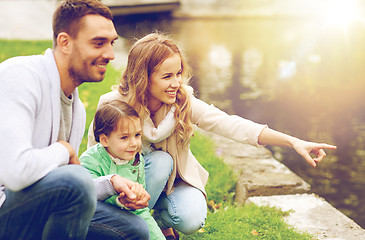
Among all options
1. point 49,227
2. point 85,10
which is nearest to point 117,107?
point 85,10

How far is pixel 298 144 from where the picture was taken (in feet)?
7.85

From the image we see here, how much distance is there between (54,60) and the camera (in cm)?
201

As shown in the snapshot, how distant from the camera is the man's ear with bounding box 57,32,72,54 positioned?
198 cm

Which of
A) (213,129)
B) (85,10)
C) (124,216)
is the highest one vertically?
(85,10)

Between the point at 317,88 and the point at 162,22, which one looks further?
the point at 162,22

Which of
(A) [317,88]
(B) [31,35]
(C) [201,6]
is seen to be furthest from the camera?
(C) [201,6]

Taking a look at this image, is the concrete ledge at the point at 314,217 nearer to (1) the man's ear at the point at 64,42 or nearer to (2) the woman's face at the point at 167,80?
(2) the woman's face at the point at 167,80

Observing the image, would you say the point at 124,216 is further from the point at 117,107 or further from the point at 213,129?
the point at 213,129

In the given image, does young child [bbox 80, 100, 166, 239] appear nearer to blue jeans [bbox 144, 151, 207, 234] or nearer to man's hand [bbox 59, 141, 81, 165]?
blue jeans [bbox 144, 151, 207, 234]

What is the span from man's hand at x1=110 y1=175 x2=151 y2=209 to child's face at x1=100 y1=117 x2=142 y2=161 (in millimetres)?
183

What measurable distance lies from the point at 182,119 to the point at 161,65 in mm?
334

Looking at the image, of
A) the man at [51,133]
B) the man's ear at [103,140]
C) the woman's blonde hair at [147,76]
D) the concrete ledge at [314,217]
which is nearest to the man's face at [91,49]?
the man at [51,133]

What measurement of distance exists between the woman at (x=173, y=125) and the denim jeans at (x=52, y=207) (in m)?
0.72

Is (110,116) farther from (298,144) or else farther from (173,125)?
(298,144)
